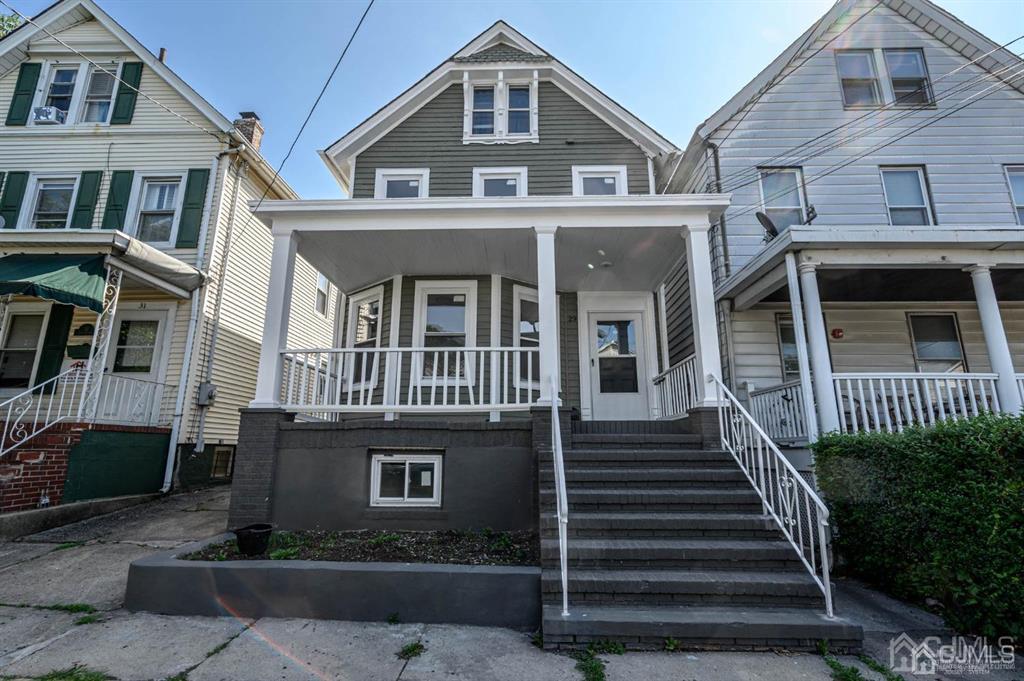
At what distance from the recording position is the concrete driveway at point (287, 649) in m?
2.77

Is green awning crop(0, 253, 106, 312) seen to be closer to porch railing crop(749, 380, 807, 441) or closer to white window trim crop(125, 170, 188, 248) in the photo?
white window trim crop(125, 170, 188, 248)

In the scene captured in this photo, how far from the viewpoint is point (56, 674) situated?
2736mm

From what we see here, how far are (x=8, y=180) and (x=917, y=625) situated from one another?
14.7m

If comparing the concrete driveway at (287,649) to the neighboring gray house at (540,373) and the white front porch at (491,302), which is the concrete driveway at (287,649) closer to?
the neighboring gray house at (540,373)

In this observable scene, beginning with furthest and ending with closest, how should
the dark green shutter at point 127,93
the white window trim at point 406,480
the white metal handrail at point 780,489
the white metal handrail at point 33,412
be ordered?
Result: the dark green shutter at point 127,93
the white metal handrail at point 33,412
the white window trim at point 406,480
the white metal handrail at point 780,489

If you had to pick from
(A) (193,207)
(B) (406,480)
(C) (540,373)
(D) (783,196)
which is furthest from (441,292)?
(D) (783,196)

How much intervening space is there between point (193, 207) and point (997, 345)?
12.3 m

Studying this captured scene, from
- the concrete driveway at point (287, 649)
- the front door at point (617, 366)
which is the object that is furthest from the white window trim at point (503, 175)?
the concrete driveway at point (287, 649)

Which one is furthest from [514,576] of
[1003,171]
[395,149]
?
[1003,171]

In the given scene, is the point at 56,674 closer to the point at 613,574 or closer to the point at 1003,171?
the point at 613,574

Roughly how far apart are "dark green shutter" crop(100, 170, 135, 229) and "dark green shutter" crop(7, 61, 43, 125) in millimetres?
2455

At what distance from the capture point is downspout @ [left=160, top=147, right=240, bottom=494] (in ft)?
25.7

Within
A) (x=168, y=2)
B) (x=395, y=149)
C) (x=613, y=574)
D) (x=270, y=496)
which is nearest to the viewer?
(x=613, y=574)

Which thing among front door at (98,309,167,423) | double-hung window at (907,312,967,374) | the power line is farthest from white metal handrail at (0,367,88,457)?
double-hung window at (907,312,967,374)
